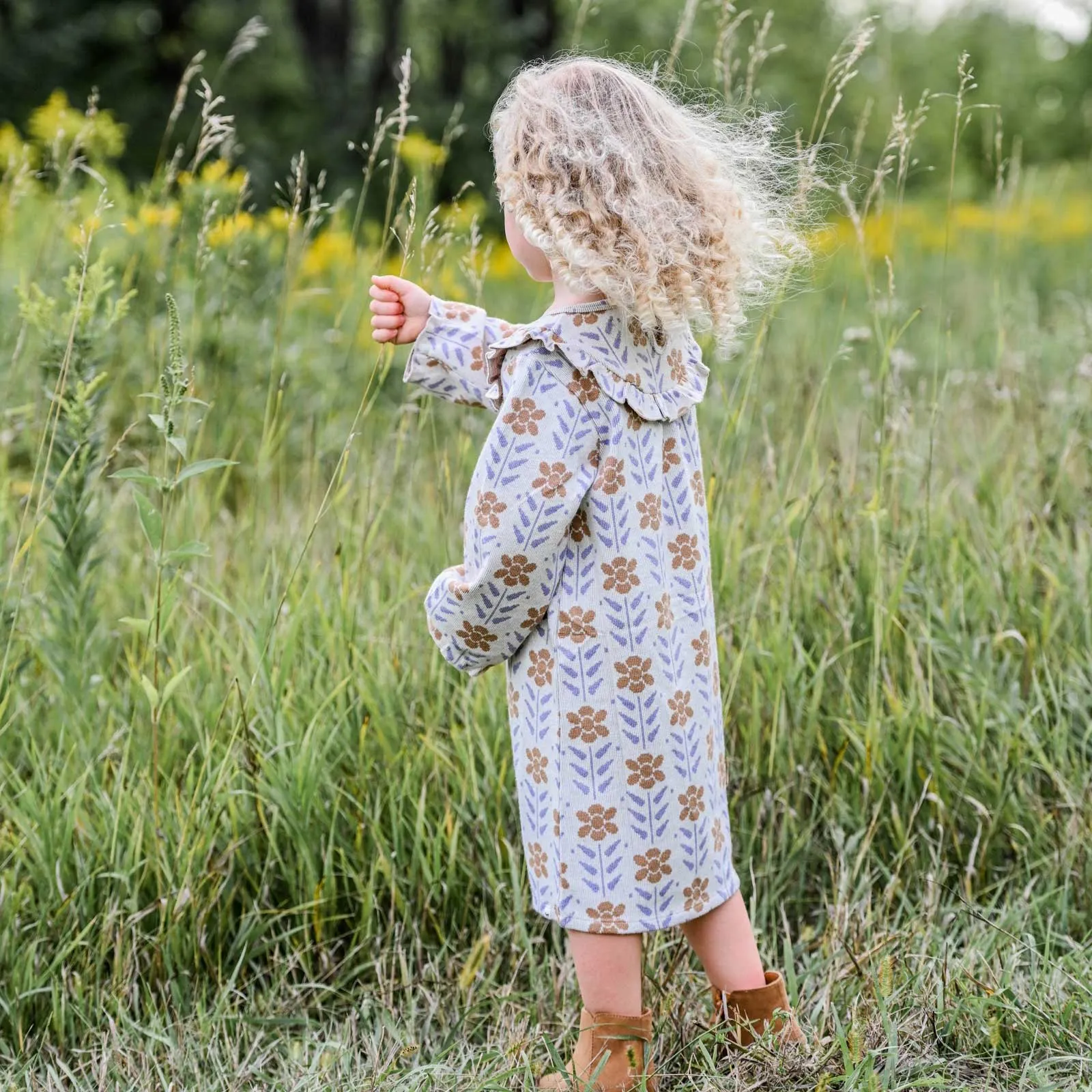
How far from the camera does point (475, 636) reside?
5.46ft

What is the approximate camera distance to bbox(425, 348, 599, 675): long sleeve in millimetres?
1562

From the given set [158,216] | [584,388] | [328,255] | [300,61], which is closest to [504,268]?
[328,255]

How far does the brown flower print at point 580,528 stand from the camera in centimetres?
163

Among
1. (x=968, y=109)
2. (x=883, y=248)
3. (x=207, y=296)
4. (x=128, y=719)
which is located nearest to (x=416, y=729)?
(x=128, y=719)

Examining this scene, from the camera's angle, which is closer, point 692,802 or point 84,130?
point 692,802

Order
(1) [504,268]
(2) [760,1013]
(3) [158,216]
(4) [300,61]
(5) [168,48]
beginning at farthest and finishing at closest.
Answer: (4) [300,61] < (5) [168,48] < (1) [504,268] < (3) [158,216] < (2) [760,1013]

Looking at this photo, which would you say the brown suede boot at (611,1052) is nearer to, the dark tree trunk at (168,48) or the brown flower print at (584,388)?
the brown flower print at (584,388)

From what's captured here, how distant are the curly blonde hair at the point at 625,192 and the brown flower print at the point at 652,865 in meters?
0.73

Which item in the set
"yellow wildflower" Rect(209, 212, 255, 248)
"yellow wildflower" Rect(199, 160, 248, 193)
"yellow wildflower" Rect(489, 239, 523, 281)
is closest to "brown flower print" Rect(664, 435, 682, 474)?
"yellow wildflower" Rect(209, 212, 255, 248)

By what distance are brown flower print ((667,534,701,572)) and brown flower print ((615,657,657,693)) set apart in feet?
0.48

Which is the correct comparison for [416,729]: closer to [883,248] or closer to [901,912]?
[901,912]

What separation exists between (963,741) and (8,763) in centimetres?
177

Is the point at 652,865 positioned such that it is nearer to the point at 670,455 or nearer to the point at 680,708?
the point at 680,708

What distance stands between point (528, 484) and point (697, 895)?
0.64 metres
